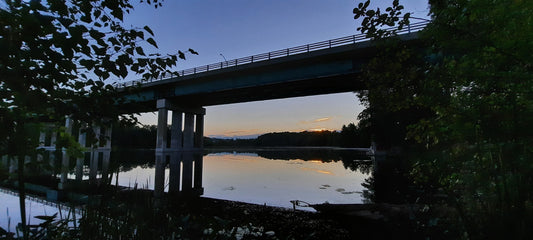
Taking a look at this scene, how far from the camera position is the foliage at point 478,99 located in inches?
107

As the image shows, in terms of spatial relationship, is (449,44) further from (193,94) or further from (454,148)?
(193,94)

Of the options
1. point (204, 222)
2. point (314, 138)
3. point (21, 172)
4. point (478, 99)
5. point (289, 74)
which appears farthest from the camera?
point (314, 138)

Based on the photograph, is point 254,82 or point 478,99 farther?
point 254,82

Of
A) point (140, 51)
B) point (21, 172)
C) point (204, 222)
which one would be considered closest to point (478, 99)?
point (204, 222)

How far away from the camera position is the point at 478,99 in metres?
3.82

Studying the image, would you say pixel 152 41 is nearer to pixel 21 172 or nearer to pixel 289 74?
pixel 21 172

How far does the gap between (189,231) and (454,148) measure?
363 centimetres

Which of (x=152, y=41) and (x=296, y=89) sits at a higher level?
(x=296, y=89)

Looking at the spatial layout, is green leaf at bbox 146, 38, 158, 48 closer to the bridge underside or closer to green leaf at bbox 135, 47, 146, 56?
green leaf at bbox 135, 47, 146, 56

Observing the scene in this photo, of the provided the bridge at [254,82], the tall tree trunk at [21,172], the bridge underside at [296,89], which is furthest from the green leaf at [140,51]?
the bridge underside at [296,89]

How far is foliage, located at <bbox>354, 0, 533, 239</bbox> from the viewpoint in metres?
2.71

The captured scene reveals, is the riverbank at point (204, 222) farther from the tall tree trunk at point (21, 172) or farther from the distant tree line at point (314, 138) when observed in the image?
the distant tree line at point (314, 138)

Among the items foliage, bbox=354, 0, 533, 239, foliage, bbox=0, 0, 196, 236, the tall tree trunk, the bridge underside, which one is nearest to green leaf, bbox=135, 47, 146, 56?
foliage, bbox=0, 0, 196, 236

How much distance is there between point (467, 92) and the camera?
405 centimetres
